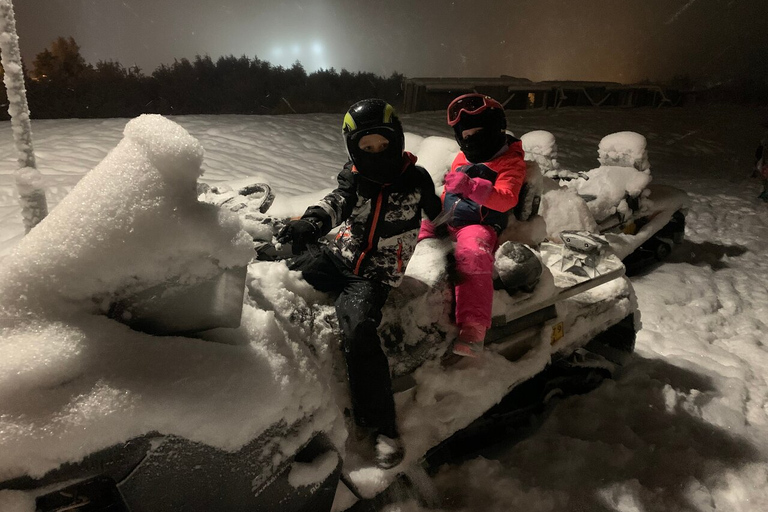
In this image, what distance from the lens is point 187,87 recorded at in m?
11.8

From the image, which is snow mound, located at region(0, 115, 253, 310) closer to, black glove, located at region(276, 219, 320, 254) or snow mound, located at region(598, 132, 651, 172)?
black glove, located at region(276, 219, 320, 254)

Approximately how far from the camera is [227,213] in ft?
4.91

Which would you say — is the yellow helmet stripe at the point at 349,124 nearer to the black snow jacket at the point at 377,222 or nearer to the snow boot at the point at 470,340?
the black snow jacket at the point at 377,222

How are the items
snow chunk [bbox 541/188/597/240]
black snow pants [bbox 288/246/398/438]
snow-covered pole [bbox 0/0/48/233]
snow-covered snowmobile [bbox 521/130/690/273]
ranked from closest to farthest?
black snow pants [bbox 288/246/398/438] → snow-covered pole [bbox 0/0/48/233] → snow chunk [bbox 541/188/597/240] → snow-covered snowmobile [bbox 521/130/690/273]

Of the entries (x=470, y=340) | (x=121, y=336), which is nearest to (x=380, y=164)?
(x=470, y=340)

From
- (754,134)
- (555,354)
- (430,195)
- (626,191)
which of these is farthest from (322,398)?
(754,134)

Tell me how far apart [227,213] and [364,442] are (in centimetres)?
114

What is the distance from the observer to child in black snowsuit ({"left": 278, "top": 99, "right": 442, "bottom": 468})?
1.93m

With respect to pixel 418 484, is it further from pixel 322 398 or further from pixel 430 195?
pixel 430 195

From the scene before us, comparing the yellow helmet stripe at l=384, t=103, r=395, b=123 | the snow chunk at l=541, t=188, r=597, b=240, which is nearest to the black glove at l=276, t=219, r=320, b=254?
the yellow helmet stripe at l=384, t=103, r=395, b=123

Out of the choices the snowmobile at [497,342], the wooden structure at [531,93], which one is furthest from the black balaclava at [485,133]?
the wooden structure at [531,93]

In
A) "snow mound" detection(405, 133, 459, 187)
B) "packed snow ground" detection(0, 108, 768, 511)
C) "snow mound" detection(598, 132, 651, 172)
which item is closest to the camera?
"packed snow ground" detection(0, 108, 768, 511)

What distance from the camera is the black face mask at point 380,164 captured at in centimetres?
219

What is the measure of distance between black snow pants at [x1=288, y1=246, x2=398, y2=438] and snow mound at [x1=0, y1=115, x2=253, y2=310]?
2.15ft
